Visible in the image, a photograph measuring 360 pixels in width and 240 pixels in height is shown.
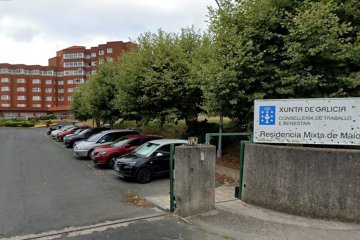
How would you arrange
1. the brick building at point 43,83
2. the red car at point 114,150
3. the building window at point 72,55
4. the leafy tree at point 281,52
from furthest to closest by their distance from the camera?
1. the building window at point 72,55
2. the brick building at point 43,83
3. the red car at point 114,150
4. the leafy tree at point 281,52

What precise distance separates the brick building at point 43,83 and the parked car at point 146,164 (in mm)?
64304

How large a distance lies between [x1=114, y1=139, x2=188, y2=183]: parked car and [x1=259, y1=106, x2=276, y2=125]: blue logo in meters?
4.17

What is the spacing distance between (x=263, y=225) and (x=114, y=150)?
772cm

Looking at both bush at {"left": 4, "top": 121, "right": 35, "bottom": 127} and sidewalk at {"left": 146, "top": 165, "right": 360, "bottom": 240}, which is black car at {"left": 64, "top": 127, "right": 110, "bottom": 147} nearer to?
sidewalk at {"left": 146, "top": 165, "right": 360, "bottom": 240}

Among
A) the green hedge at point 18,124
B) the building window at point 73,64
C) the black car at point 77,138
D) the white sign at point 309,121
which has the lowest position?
the green hedge at point 18,124

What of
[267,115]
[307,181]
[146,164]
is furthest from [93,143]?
[307,181]

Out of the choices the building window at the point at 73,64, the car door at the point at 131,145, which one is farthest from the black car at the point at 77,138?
the building window at the point at 73,64

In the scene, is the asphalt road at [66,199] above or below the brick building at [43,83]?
below

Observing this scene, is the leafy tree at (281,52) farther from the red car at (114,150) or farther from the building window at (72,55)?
the building window at (72,55)

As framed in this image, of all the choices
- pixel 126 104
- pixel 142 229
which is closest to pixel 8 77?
pixel 126 104

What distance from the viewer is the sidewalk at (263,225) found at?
4538 mm

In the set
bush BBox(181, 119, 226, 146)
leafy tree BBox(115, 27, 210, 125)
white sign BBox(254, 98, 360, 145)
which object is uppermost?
leafy tree BBox(115, 27, 210, 125)

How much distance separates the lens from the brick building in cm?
6944

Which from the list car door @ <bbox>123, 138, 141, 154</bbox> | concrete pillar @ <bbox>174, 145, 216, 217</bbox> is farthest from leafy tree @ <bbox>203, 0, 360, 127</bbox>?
car door @ <bbox>123, 138, 141, 154</bbox>
